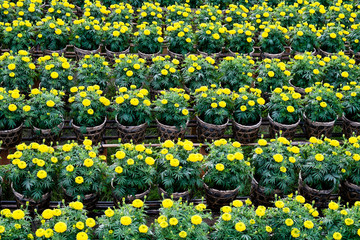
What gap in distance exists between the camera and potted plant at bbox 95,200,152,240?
3768mm

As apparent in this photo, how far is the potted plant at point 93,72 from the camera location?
589 cm

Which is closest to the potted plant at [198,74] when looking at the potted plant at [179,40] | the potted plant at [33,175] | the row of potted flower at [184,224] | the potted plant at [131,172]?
the potted plant at [179,40]

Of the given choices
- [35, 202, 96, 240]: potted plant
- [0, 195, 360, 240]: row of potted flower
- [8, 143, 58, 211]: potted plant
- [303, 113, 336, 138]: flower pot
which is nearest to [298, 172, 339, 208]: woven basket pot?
[0, 195, 360, 240]: row of potted flower

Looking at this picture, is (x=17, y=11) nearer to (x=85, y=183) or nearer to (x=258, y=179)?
(x=85, y=183)

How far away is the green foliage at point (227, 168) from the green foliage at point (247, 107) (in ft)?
3.24

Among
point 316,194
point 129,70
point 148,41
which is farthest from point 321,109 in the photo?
point 148,41

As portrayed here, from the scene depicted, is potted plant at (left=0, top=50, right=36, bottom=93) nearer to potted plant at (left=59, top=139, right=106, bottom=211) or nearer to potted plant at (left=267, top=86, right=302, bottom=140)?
potted plant at (left=59, top=139, right=106, bottom=211)

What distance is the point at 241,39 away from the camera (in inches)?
277

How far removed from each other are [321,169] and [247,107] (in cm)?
130

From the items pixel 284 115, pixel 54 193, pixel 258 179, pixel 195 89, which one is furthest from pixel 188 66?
pixel 54 193

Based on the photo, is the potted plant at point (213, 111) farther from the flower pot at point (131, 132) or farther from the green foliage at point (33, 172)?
the green foliage at point (33, 172)

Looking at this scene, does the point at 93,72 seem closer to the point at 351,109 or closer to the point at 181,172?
the point at 181,172

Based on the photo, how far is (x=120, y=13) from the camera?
24.2 feet

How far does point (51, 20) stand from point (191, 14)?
2.34 metres
